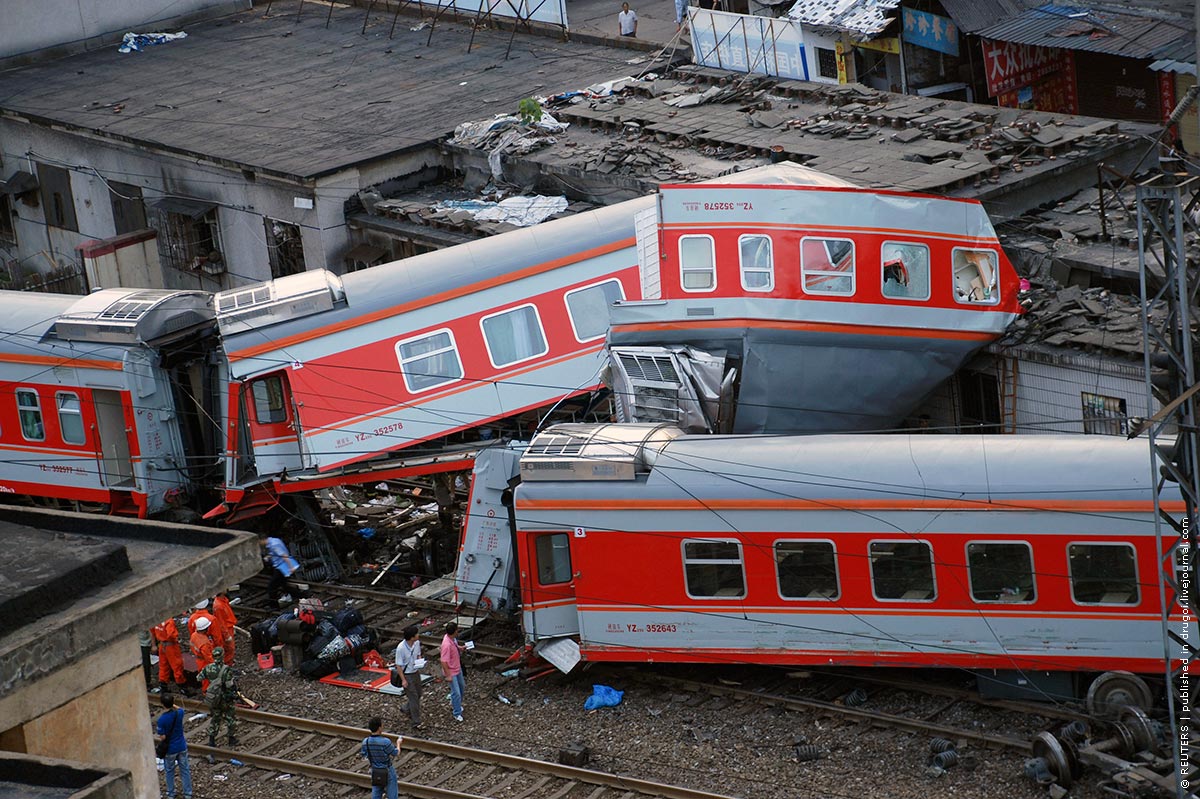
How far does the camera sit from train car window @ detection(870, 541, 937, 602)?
18.2 meters

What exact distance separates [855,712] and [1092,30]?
711 inches

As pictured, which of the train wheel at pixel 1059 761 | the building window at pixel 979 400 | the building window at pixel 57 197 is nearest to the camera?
the train wheel at pixel 1059 761

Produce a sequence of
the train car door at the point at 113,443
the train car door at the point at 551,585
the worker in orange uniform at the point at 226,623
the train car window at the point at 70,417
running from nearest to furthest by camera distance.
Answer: the train car door at the point at 551,585 < the worker in orange uniform at the point at 226,623 < the train car door at the point at 113,443 < the train car window at the point at 70,417

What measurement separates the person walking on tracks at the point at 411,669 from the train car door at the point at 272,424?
5088 mm

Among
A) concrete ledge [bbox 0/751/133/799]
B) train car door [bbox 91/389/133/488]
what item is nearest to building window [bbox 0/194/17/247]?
train car door [bbox 91/389/133/488]

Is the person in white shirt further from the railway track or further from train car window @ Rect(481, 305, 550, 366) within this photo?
the railway track

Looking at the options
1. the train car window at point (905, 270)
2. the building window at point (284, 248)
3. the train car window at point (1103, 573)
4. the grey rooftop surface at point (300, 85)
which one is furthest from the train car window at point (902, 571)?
the building window at point (284, 248)

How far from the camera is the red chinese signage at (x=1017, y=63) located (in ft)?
109

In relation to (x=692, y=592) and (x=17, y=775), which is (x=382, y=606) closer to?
(x=692, y=592)

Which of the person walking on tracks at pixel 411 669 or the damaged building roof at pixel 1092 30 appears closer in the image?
the person walking on tracks at pixel 411 669

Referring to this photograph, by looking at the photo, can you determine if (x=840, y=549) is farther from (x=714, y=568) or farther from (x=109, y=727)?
(x=109, y=727)

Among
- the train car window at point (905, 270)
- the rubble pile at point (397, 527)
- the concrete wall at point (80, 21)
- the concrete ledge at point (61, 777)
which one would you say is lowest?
the rubble pile at point (397, 527)

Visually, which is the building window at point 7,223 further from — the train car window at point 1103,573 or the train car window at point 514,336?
the train car window at point 1103,573

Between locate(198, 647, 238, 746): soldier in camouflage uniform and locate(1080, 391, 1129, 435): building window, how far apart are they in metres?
11.8
